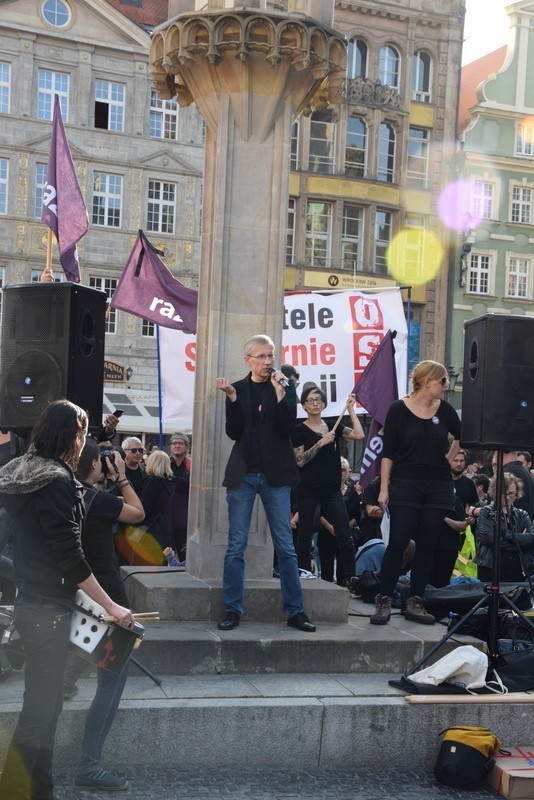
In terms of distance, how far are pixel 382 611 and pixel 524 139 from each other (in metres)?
34.2

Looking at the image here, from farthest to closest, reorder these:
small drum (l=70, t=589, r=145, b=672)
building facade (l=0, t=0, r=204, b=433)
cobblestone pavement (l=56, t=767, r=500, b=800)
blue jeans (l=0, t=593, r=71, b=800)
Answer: building facade (l=0, t=0, r=204, b=433), cobblestone pavement (l=56, t=767, r=500, b=800), small drum (l=70, t=589, r=145, b=672), blue jeans (l=0, t=593, r=71, b=800)

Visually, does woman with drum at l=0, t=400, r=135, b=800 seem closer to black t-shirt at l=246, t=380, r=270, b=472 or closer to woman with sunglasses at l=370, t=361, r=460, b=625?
black t-shirt at l=246, t=380, r=270, b=472

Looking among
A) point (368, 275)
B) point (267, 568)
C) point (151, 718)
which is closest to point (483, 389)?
point (267, 568)

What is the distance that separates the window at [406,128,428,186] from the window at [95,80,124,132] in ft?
31.8

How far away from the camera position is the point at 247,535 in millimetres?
7496

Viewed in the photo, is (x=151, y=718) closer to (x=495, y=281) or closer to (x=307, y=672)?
(x=307, y=672)

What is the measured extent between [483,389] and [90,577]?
3.46 meters

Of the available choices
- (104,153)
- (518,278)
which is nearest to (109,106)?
(104,153)

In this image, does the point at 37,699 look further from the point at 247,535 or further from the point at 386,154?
the point at 386,154

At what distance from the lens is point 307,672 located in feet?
23.3

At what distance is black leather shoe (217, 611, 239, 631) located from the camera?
7297 mm

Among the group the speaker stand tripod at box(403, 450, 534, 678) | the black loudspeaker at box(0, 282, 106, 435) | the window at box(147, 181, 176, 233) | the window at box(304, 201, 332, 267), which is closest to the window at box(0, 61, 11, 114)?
the window at box(147, 181, 176, 233)

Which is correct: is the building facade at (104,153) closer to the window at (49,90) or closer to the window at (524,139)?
the window at (49,90)

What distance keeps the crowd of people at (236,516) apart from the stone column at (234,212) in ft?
1.70
